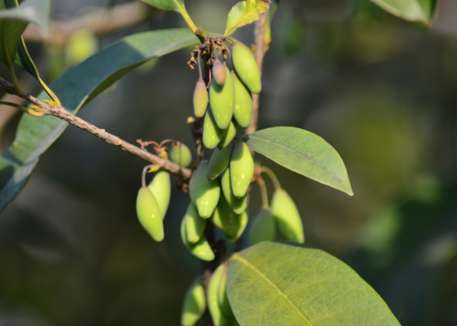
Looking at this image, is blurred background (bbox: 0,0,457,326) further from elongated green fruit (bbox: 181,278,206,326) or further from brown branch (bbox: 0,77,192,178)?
brown branch (bbox: 0,77,192,178)

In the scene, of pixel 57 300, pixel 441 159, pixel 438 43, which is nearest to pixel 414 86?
pixel 438 43

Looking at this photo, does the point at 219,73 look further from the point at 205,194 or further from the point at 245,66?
the point at 205,194

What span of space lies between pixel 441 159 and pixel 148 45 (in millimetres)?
1792

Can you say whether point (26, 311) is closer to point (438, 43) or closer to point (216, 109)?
point (438, 43)

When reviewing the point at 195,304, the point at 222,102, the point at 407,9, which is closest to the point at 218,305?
the point at 195,304

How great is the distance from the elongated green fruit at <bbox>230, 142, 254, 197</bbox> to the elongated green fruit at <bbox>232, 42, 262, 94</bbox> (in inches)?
3.0

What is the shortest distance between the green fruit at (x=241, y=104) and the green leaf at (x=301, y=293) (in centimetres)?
19

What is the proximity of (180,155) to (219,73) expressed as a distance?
19 cm

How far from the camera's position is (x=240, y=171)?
905 millimetres

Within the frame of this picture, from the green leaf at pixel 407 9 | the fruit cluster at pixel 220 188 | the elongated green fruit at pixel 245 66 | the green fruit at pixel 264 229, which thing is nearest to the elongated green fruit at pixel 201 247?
the fruit cluster at pixel 220 188

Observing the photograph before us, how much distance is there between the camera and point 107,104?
3.54 metres

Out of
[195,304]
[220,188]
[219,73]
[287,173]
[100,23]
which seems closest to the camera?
[219,73]

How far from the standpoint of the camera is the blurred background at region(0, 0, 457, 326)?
6.42 ft

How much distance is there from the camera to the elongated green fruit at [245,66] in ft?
2.89
